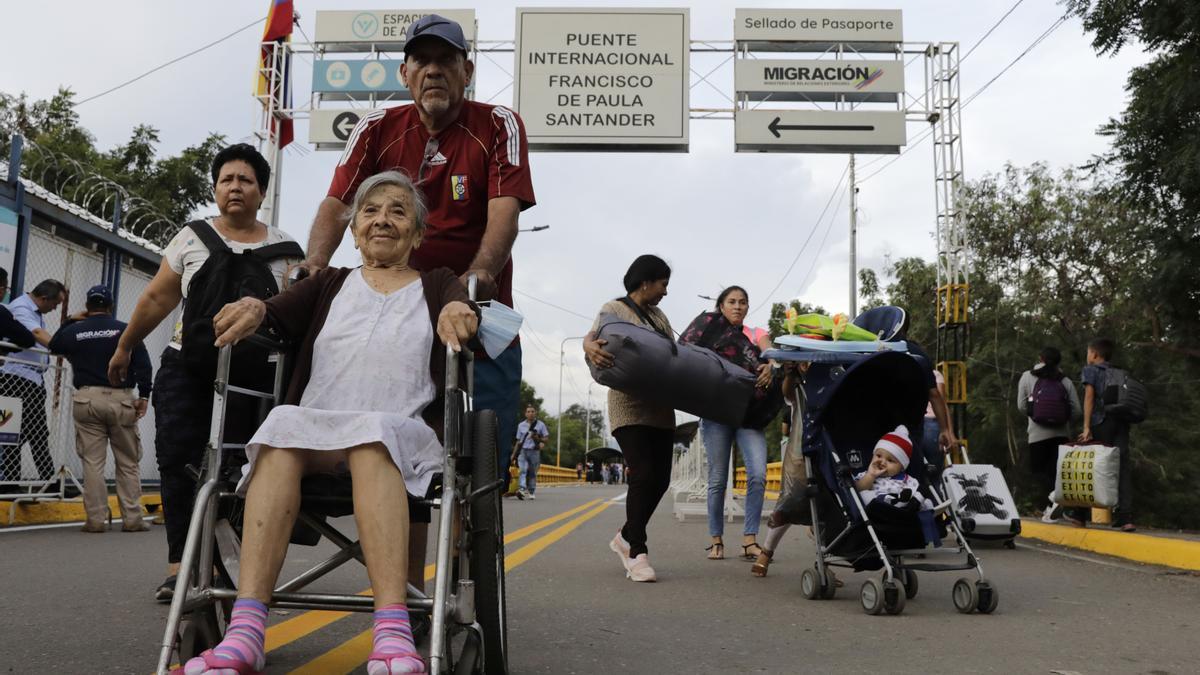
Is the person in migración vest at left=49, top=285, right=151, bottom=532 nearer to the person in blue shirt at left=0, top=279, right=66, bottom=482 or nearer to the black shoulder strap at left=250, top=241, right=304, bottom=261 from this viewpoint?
the person in blue shirt at left=0, top=279, right=66, bottom=482

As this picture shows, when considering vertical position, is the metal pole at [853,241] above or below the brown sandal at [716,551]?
above

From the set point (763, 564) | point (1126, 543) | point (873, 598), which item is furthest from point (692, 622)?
point (1126, 543)

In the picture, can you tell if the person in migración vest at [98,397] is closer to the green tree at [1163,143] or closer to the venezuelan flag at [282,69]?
the green tree at [1163,143]

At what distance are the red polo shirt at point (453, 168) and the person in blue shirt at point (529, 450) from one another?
52.0ft

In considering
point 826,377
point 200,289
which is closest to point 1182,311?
point 826,377

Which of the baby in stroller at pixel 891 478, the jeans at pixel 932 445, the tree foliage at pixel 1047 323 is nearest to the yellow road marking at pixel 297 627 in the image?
the baby in stroller at pixel 891 478

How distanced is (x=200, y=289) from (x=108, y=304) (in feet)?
16.3

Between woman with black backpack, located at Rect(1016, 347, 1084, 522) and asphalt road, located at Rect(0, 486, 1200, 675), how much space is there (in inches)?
134

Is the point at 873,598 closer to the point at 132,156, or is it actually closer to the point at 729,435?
the point at 729,435

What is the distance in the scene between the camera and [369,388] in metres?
3.01

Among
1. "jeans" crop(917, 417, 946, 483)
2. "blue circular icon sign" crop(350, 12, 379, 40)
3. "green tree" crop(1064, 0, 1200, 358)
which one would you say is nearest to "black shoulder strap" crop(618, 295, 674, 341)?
"jeans" crop(917, 417, 946, 483)

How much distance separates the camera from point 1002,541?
920 cm

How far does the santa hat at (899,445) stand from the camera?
17.8 ft

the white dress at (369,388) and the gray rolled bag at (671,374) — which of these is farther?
the gray rolled bag at (671,374)
